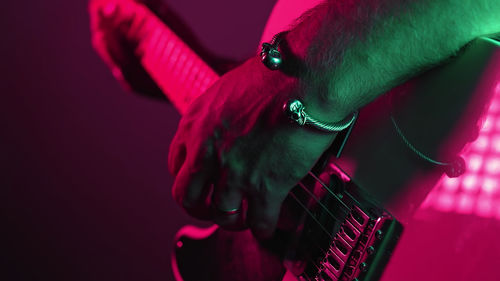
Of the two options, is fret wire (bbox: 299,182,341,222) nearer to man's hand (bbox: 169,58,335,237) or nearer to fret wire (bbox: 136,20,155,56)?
man's hand (bbox: 169,58,335,237)

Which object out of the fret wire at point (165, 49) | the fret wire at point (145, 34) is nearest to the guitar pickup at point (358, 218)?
the fret wire at point (165, 49)

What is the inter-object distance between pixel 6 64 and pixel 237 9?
0.88m

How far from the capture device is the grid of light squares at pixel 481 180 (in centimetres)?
35

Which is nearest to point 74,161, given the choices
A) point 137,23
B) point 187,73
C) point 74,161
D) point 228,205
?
point 74,161

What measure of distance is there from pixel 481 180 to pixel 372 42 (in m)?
0.18

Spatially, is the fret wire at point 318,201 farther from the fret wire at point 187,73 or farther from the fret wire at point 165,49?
the fret wire at point 165,49

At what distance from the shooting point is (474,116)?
0.39m

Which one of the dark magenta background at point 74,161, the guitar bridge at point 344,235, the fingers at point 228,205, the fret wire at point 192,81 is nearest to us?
the guitar bridge at point 344,235

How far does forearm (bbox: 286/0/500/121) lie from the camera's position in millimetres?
414

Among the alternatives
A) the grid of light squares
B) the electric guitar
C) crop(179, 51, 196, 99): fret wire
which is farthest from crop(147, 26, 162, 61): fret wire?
the grid of light squares

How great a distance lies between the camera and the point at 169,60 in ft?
3.08

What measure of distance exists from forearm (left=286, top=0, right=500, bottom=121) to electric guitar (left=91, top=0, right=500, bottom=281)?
0.08 feet

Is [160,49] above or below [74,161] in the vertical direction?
above

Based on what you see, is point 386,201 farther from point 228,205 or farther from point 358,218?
point 228,205
